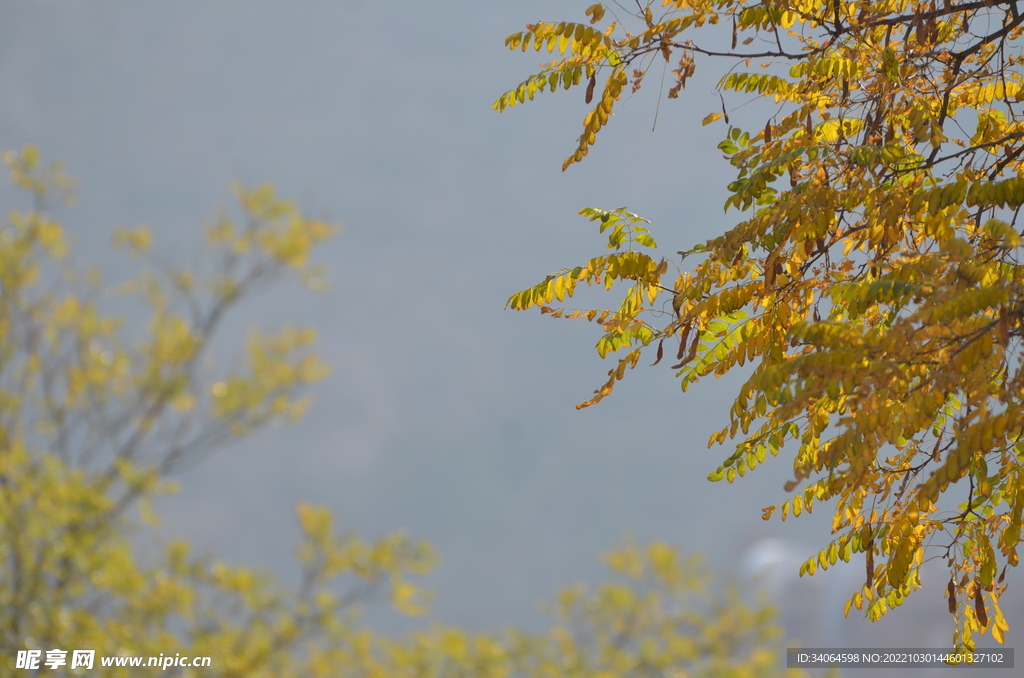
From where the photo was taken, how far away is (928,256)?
1.87 meters

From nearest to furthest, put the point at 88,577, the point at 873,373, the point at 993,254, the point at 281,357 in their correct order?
the point at 873,373
the point at 993,254
the point at 88,577
the point at 281,357

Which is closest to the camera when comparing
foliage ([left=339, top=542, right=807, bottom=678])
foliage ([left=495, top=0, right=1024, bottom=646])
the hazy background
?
foliage ([left=495, top=0, right=1024, bottom=646])

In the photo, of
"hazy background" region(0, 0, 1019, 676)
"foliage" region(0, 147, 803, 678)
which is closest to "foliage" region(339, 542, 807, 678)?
"foliage" region(0, 147, 803, 678)

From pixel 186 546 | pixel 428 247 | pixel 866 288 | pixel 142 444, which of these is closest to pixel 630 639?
pixel 186 546

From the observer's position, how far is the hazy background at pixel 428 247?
1431 centimetres

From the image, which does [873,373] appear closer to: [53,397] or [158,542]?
[158,542]

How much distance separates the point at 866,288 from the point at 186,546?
4.50m

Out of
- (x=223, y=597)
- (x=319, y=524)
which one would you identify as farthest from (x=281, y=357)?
(x=223, y=597)

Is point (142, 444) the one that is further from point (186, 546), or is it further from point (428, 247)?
point (428, 247)

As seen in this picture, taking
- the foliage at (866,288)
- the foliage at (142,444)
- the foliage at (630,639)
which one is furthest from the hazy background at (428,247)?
the foliage at (866,288)

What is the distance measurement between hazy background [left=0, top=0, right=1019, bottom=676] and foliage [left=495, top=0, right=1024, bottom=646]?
11.9 meters

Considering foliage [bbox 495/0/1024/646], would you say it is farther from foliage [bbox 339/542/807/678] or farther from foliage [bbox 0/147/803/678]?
foliage [bbox 0/147/803/678]

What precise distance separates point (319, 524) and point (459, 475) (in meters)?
11.3

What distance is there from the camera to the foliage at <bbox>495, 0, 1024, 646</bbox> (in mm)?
1567
